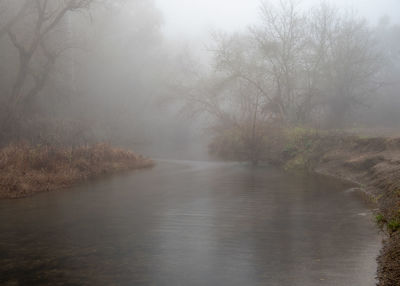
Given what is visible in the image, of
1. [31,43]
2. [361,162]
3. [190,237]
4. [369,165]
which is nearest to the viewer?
[190,237]

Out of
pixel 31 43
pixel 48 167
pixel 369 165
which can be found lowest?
pixel 48 167

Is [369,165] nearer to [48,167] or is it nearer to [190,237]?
[190,237]

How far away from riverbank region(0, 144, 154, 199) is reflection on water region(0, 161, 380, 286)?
2.37ft

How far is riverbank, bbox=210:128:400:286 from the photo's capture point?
22.6 ft

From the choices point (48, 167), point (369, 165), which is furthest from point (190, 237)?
point (369, 165)

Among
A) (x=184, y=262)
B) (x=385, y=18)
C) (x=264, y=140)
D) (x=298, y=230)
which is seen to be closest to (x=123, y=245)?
(x=184, y=262)

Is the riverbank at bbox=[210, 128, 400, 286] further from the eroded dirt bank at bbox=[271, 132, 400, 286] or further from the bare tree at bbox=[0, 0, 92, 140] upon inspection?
the bare tree at bbox=[0, 0, 92, 140]

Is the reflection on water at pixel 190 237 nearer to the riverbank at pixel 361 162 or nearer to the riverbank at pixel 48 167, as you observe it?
the riverbank at pixel 361 162

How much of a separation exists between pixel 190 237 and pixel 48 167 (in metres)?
8.38

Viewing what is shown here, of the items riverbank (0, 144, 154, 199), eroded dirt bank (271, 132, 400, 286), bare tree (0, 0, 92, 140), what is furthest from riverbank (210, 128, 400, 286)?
bare tree (0, 0, 92, 140)

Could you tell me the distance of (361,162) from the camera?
15.4 meters

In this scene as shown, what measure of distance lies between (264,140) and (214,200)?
11220mm

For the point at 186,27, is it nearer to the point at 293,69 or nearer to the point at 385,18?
the point at 385,18

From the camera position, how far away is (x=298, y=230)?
868 centimetres
